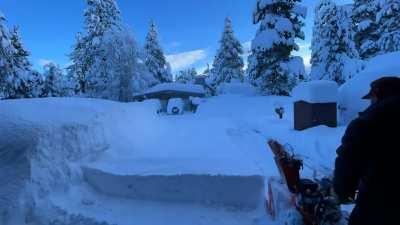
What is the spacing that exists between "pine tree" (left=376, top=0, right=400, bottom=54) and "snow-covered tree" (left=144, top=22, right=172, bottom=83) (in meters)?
28.3

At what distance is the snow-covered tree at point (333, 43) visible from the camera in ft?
103

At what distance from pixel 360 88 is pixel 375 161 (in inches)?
497

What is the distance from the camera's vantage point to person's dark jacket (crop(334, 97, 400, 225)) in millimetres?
2395

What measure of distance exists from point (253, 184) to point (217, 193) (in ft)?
2.01

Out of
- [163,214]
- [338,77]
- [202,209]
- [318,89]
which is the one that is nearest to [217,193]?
[202,209]

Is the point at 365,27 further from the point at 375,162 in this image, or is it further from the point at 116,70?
the point at 375,162

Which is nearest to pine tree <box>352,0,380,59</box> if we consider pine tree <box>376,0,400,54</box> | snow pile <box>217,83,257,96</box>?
pine tree <box>376,0,400,54</box>

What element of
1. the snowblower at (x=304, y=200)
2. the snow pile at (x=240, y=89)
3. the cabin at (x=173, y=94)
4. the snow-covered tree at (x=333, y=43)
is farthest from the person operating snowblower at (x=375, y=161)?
the cabin at (x=173, y=94)

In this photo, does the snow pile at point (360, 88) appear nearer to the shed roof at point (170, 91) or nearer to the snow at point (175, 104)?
the snow at point (175, 104)

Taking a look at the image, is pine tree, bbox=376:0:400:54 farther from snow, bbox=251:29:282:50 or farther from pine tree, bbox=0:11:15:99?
pine tree, bbox=0:11:15:99

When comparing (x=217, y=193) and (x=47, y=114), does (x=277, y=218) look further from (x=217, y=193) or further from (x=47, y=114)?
(x=47, y=114)

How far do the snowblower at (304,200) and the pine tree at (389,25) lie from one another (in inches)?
A: 1080

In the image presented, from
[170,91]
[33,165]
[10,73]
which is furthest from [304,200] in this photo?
[170,91]

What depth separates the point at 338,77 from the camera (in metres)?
31.6
